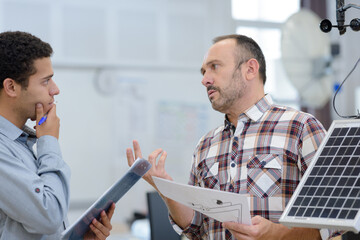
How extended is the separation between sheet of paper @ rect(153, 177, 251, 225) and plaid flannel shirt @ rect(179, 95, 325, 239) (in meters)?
0.25

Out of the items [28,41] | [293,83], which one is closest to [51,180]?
[28,41]

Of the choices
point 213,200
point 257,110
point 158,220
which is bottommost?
point 158,220

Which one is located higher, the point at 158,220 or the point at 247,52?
the point at 247,52

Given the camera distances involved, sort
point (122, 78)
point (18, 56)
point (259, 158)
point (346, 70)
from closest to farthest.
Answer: point (18, 56)
point (259, 158)
point (122, 78)
point (346, 70)

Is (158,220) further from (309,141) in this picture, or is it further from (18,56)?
(18,56)

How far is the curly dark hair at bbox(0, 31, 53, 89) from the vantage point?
1827 millimetres

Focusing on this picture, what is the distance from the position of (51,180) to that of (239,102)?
803mm

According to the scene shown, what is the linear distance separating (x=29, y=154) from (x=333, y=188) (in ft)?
3.34

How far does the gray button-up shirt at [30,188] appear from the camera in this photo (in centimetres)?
170

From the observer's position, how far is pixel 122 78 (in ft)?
18.4

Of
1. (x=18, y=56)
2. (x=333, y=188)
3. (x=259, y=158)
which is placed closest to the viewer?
(x=333, y=188)

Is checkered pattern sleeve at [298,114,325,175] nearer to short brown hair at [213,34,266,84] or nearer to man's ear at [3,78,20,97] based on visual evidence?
short brown hair at [213,34,266,84]

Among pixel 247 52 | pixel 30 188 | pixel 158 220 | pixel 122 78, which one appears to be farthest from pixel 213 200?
pixel 122 78

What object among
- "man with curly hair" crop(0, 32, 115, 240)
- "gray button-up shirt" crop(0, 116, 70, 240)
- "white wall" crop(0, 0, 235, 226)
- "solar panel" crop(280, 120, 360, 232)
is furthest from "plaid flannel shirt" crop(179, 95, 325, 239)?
"white wall" crop(0, 0, 235, 226)
